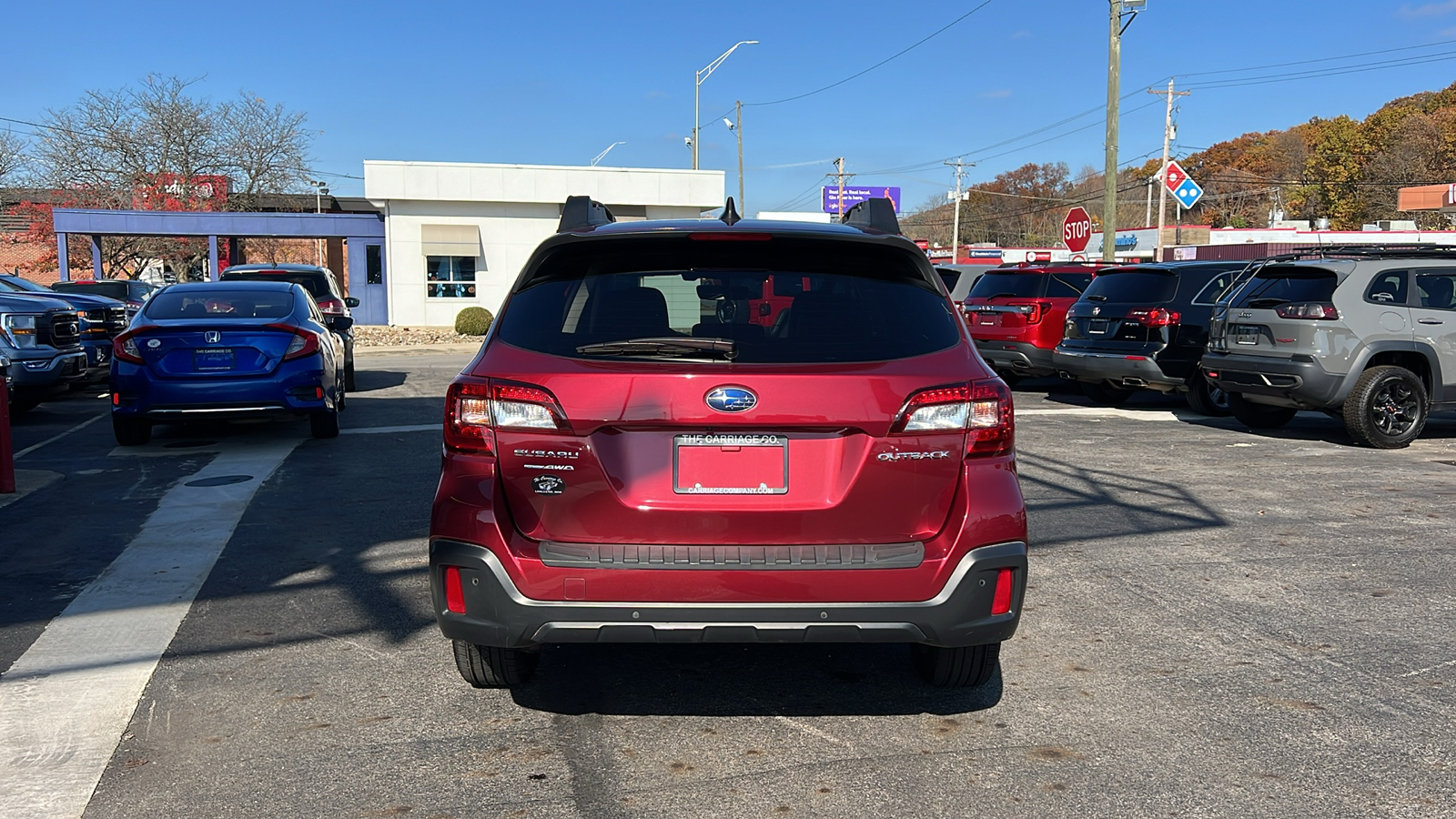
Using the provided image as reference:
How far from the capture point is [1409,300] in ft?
35.7

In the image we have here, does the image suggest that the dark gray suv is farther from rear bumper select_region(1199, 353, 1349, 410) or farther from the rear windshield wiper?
the rear windshield wiper

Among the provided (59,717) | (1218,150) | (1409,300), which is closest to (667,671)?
(59,717)

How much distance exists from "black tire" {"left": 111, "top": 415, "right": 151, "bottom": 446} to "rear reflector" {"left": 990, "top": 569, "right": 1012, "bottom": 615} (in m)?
7.80

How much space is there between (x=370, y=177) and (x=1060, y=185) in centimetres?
10364

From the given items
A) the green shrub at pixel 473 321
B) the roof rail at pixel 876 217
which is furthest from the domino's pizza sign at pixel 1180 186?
the roof rail at pixel 876 217

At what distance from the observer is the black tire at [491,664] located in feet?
13.4

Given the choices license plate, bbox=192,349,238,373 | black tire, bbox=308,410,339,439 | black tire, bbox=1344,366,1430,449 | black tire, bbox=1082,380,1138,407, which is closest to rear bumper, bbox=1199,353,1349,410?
black tire, bbox=1344,366,1430,449

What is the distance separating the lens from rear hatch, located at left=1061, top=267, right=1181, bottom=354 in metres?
13.1

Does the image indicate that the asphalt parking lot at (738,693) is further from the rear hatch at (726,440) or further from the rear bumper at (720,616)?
the rear hatch at (726,440)

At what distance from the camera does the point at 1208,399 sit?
13273 mm

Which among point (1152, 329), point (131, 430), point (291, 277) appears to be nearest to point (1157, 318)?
point (1152, 329)

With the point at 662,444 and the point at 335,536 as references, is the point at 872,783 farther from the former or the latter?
the point at 335,536

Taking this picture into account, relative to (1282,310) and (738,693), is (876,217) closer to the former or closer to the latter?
(738,693)

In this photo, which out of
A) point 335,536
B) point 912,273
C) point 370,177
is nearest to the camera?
point 912,273
